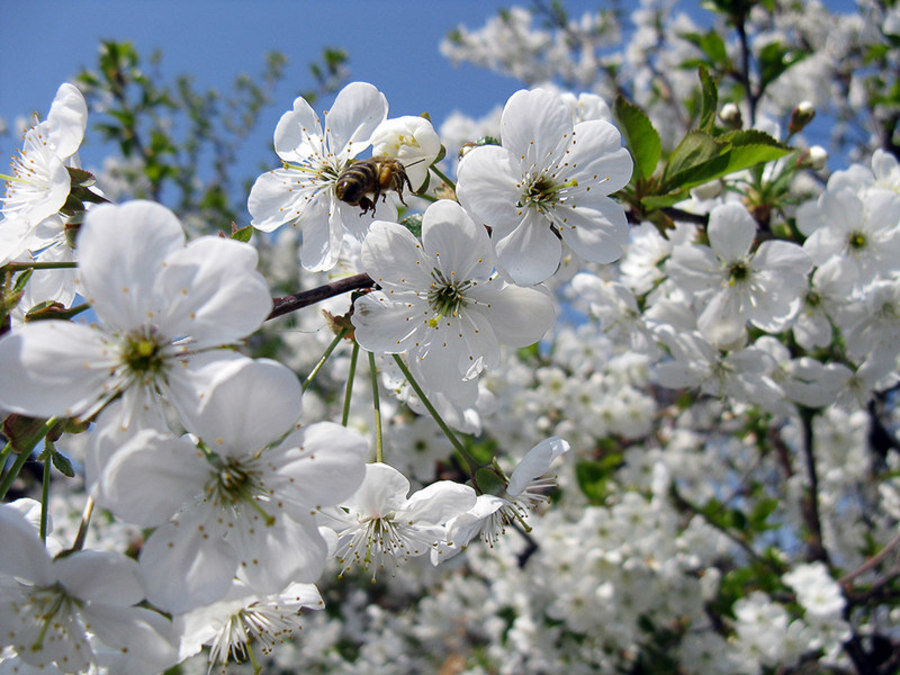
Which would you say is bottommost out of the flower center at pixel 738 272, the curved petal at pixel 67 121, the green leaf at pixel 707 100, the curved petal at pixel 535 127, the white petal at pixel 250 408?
the white petal at pixel 250 408

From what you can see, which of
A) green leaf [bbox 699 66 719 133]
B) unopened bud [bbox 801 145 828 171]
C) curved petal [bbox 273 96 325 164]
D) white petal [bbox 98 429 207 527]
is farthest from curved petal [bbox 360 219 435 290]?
unopened bud [bbox 801 145 828 171]

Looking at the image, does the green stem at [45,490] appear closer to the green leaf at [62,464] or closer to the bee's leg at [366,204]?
the green leaf at [62,464]

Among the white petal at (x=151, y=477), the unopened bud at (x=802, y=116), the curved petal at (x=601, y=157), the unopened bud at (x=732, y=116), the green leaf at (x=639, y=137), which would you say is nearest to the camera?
the white petal at (x=151, y=477)

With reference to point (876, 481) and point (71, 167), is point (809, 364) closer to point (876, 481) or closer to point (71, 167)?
point (71, 167)

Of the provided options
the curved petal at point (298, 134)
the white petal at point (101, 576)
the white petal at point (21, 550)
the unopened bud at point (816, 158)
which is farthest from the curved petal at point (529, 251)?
the unopened bud at point (816, 158)

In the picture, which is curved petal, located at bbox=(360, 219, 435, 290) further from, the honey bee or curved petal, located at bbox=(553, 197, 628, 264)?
curved petal, located at bbox=(553, 197, 628, 264)

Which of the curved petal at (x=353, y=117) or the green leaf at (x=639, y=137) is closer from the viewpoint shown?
the curved petal at (x=353, y=117)

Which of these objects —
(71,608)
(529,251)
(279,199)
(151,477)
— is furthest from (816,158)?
(71,608)
